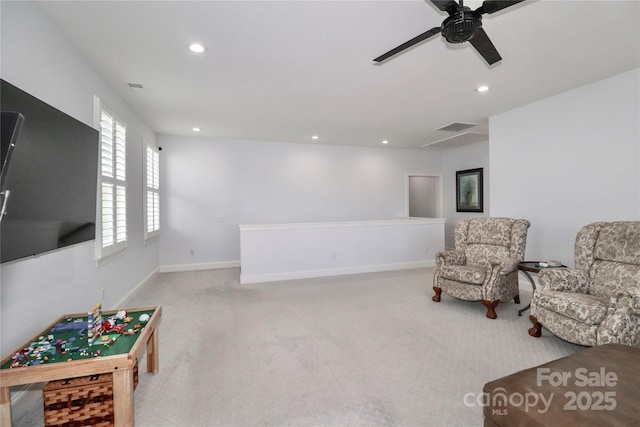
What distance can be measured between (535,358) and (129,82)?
4.72 meters

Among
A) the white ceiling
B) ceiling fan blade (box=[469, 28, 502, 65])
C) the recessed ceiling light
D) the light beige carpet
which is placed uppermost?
the white ceiling

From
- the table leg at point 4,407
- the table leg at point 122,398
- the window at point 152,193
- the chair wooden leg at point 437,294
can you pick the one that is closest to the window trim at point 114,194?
the window at point 152,193

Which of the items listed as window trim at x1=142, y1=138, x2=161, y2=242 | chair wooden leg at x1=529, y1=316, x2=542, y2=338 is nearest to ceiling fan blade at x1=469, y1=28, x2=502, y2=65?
chair wooden leg at x1=529, y1=316, x2=542, y2=338

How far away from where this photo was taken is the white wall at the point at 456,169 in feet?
20.2

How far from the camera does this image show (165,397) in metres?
1.87

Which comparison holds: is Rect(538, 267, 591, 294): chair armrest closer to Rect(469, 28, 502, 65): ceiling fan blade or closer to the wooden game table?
Rect(469, 28, 502, 65): ceiling fan blade

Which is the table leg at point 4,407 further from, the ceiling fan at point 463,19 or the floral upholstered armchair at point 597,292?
the floral upholstered armchair at point 597,292

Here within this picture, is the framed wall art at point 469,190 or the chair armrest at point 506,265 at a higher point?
the framed wall art at point 469,190

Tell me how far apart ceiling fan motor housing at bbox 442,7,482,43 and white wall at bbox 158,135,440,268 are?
4.80m

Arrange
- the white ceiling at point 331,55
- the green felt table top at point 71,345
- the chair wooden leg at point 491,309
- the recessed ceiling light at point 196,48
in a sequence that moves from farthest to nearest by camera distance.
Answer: the chair wooden leg at point 491,309 → the recessed ceiling light at point 196,48 → the white ceiling at point 331,55 → the green felt table top at point 71,345

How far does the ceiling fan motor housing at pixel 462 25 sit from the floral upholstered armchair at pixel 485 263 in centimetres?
251

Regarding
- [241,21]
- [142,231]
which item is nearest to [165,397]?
[241,21]

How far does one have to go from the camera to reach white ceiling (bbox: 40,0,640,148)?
6.67ft

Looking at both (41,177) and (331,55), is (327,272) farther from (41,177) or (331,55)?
(41,177)
